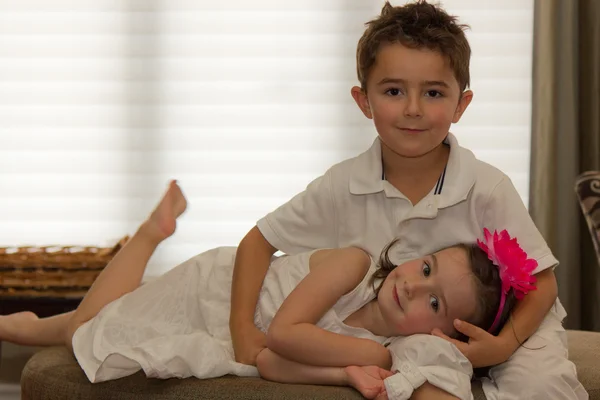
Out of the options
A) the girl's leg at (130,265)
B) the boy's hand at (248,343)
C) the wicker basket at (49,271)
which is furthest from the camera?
the wicker basket at (49,271)

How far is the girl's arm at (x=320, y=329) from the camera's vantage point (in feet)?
5.07

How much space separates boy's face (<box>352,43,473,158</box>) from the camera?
1713 millimetres

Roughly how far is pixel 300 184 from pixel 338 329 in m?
1.69

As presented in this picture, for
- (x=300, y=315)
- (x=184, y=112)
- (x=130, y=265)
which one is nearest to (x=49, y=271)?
(x=130, y=265)

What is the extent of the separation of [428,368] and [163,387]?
497mm

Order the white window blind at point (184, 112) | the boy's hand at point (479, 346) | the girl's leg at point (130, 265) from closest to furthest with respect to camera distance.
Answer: the boy's hand at point (479, 346) < the girl's leg at point (130, 265) < the white window blind at point (184, 112)

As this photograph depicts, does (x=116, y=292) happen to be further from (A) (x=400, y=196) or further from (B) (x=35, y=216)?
(B) (x=35, y=216)

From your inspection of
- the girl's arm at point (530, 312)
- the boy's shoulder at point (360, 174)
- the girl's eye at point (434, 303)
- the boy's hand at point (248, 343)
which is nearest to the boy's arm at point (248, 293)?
the boy's hand at point (248, 343)

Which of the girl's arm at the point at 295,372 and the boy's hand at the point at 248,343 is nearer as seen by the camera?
the girl's arm at the point at 295,372

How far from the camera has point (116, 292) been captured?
1.98 metres

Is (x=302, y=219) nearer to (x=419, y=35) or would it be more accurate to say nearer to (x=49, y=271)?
(x=419, y=35)

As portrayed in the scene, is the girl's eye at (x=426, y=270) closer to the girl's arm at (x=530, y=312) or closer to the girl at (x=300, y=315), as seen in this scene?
the girl at (x=300, y=315)

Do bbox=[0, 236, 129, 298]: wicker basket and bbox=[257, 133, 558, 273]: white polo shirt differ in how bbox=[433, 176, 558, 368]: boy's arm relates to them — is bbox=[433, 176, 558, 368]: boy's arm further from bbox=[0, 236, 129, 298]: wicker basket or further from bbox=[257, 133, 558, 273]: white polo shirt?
bbox=[0, 236, 129, 298]: wicker basket

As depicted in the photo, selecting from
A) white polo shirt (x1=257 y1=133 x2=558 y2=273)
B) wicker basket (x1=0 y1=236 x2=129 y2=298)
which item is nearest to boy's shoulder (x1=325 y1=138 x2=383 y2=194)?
white polo shirt (x1=257 y1=133 x2=558 y2=273)
